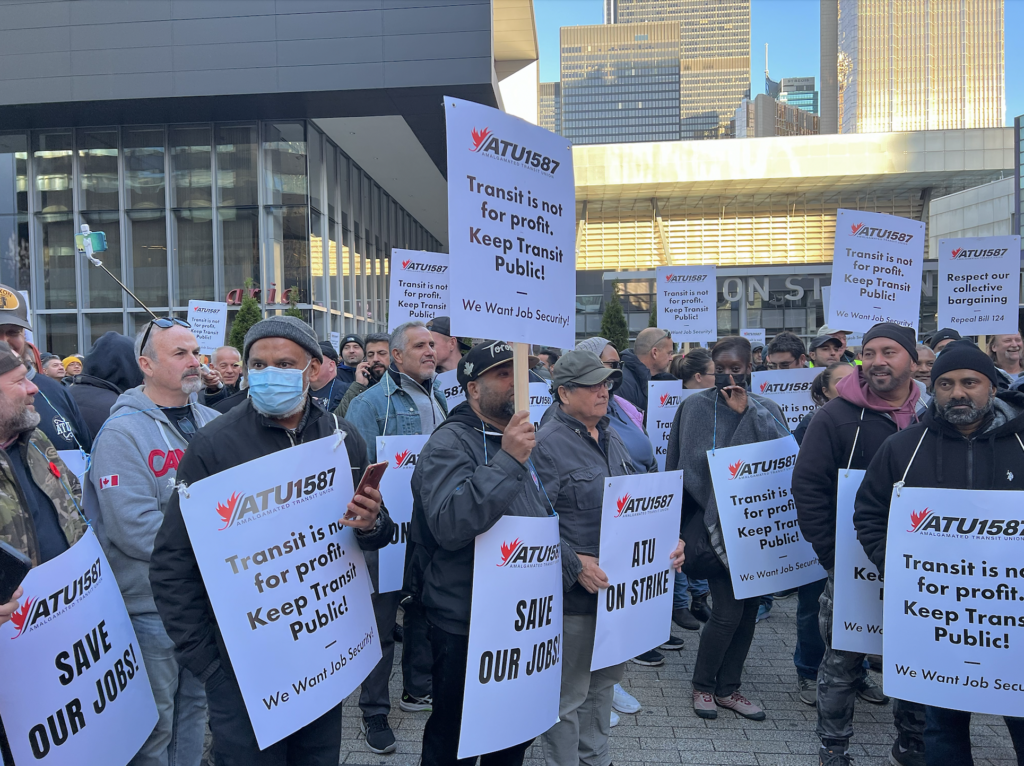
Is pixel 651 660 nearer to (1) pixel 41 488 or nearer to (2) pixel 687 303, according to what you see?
(1) pixel 41 488

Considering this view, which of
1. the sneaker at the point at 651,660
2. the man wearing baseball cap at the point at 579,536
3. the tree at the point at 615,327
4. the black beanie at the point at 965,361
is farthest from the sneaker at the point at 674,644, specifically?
the tree at the point at 615,327

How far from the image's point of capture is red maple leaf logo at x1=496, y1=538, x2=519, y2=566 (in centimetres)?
310


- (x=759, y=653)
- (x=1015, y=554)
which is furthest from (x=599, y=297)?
(x=1015, y=554)

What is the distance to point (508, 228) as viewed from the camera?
3.04m

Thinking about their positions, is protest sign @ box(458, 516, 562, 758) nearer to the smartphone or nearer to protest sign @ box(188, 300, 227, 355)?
the smartphone

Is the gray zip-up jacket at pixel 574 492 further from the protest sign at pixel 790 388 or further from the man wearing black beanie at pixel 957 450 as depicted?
the protest sign at pixel 790 388

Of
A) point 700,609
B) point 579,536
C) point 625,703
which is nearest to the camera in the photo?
point 579,536

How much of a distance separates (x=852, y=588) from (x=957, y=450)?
2.97 feet

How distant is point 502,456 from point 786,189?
46557mm

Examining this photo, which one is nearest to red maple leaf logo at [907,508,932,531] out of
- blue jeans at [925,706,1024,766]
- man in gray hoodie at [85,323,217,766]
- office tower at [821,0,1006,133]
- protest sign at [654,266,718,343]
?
blue jeans at [925,706,1024,766]

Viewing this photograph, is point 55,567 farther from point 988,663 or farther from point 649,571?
point 988,663

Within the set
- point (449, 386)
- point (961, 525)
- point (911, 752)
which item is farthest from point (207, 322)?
point (961, 525)

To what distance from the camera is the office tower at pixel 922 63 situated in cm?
14412

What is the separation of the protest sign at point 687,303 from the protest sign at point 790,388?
3415 mm
